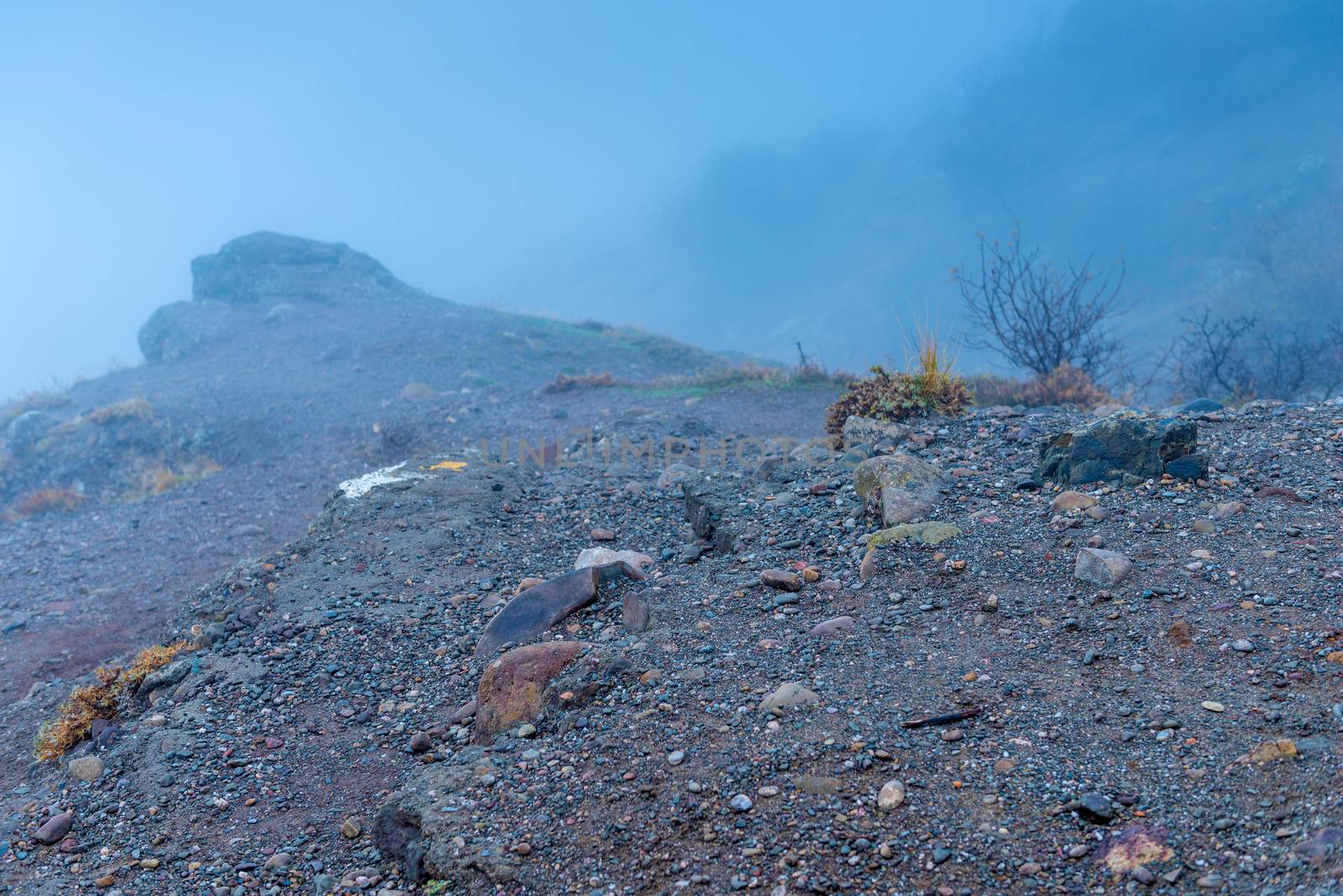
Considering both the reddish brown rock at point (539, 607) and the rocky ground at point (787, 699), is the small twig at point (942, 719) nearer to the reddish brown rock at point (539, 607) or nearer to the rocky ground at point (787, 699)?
the rocky ground at point (787, 699)

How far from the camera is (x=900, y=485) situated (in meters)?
5.02

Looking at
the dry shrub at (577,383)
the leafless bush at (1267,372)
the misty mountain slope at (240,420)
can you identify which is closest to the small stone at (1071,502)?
the misty mountain slope at (240,420)

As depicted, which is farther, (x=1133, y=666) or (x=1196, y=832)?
(x=1133, y=666)

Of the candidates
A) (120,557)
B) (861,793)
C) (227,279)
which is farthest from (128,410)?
(861,793)

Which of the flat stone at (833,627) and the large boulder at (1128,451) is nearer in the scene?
the flat stone at (833,627)

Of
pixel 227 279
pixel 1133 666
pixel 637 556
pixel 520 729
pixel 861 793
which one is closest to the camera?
pixel 861 793

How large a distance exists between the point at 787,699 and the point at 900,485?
203 centimetres

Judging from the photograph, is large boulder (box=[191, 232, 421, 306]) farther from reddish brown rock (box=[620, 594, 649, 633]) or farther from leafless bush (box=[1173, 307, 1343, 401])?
reddish brown rock (box=[620, 594, 649, 633])

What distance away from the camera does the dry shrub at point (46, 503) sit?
38.9ft

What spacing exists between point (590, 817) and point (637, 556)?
230 cm

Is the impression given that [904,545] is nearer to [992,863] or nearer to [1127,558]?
[1127,558]

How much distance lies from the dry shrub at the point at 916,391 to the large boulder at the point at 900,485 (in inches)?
49.5

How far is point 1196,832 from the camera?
94.9 inches

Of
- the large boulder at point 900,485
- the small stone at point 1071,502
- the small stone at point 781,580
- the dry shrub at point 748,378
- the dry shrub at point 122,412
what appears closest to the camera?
the small stone at point 781,580
